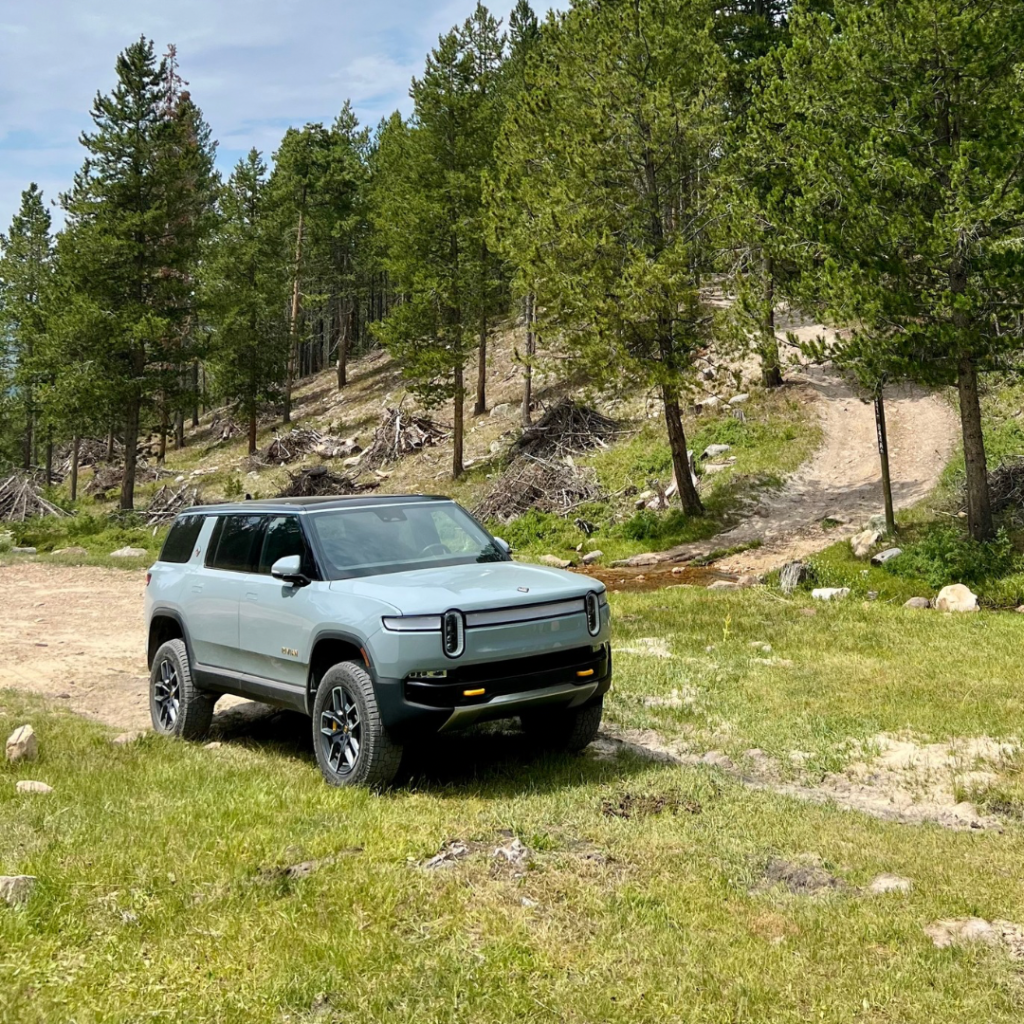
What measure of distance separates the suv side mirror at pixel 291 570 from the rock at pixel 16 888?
284 cm

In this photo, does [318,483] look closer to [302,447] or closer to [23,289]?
[302,447]

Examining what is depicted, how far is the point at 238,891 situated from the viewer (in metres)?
4.83

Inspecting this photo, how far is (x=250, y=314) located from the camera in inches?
1662

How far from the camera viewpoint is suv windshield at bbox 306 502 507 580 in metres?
7.34

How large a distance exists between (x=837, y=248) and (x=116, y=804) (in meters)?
14.0

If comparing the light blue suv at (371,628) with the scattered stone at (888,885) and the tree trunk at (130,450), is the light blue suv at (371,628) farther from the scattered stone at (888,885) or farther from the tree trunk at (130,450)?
the tree trunk at (130,450)

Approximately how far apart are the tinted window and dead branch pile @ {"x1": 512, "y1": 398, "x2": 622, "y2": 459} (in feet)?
63.5

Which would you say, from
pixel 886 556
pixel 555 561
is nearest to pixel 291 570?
pixel 886 556

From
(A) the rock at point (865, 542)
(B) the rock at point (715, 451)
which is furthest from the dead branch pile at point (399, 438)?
→ (A) the rock at point (865, 542)

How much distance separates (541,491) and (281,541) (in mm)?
18441

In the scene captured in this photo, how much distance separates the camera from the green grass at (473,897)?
12.7 feet

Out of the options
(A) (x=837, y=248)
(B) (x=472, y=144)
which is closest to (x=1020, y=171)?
(A) (x=837, y=248)

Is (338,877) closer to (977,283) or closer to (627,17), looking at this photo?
(977,283)

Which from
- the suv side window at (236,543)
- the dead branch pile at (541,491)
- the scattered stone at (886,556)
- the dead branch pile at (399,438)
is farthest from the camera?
the dead branch pile at (399,438)
